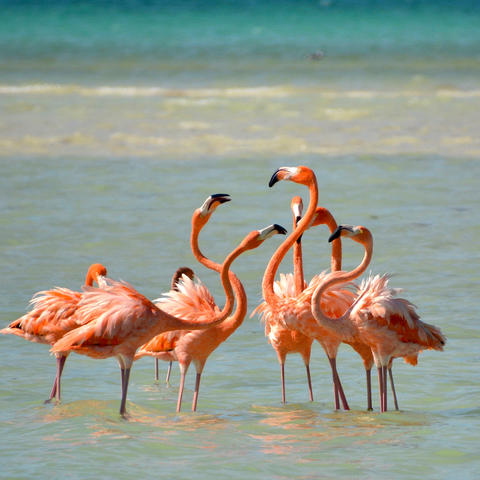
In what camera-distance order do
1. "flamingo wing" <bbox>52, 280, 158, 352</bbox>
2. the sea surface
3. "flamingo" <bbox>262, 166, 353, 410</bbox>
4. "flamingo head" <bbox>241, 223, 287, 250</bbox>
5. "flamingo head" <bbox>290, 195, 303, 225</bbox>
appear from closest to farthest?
1. the sea surface
2. "flamingo wing" <bbox>52, 280, 158, 352</bbox>
3. "flamingo head" <bbox>241, 223, 287, 250</bbox>
4. "flamingo" <bbox>262, 166, 353, 410</bbox>
5. "flamingo head" <bbox>290, 195, 303, 225</bbox>

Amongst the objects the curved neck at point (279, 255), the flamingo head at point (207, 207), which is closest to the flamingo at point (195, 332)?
the flamingo head at point (207, 207)

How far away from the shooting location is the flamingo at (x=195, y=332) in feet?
20.1

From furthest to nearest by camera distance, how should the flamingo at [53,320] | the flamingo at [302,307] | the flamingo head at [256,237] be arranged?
1. the flamingo at [53,320]
2. the flamingo at [302,307]
3. the flamingo head at [256,237]

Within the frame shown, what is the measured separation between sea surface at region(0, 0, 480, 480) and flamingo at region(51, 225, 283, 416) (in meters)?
0.40

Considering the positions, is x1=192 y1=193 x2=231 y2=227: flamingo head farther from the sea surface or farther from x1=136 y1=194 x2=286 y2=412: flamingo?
the sea surface

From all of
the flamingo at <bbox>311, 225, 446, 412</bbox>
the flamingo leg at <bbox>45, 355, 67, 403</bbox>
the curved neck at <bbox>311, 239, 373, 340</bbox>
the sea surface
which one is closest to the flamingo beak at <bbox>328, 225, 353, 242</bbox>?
the flamingo at <bbox>311, 225, 446, 412</bbox>

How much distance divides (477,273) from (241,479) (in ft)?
15.8

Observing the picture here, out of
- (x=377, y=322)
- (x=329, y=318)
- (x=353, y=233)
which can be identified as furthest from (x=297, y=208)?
(x=377, y=322)

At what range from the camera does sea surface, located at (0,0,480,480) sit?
5.41m

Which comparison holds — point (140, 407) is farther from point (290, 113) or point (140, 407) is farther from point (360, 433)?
point (290, 113)

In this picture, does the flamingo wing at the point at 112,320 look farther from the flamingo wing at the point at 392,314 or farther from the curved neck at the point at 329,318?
the flamingo wing at the point at 392,314

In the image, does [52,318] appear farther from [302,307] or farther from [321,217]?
[321,217]

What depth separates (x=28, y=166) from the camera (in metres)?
15.2

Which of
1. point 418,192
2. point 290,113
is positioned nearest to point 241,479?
point 418,192
